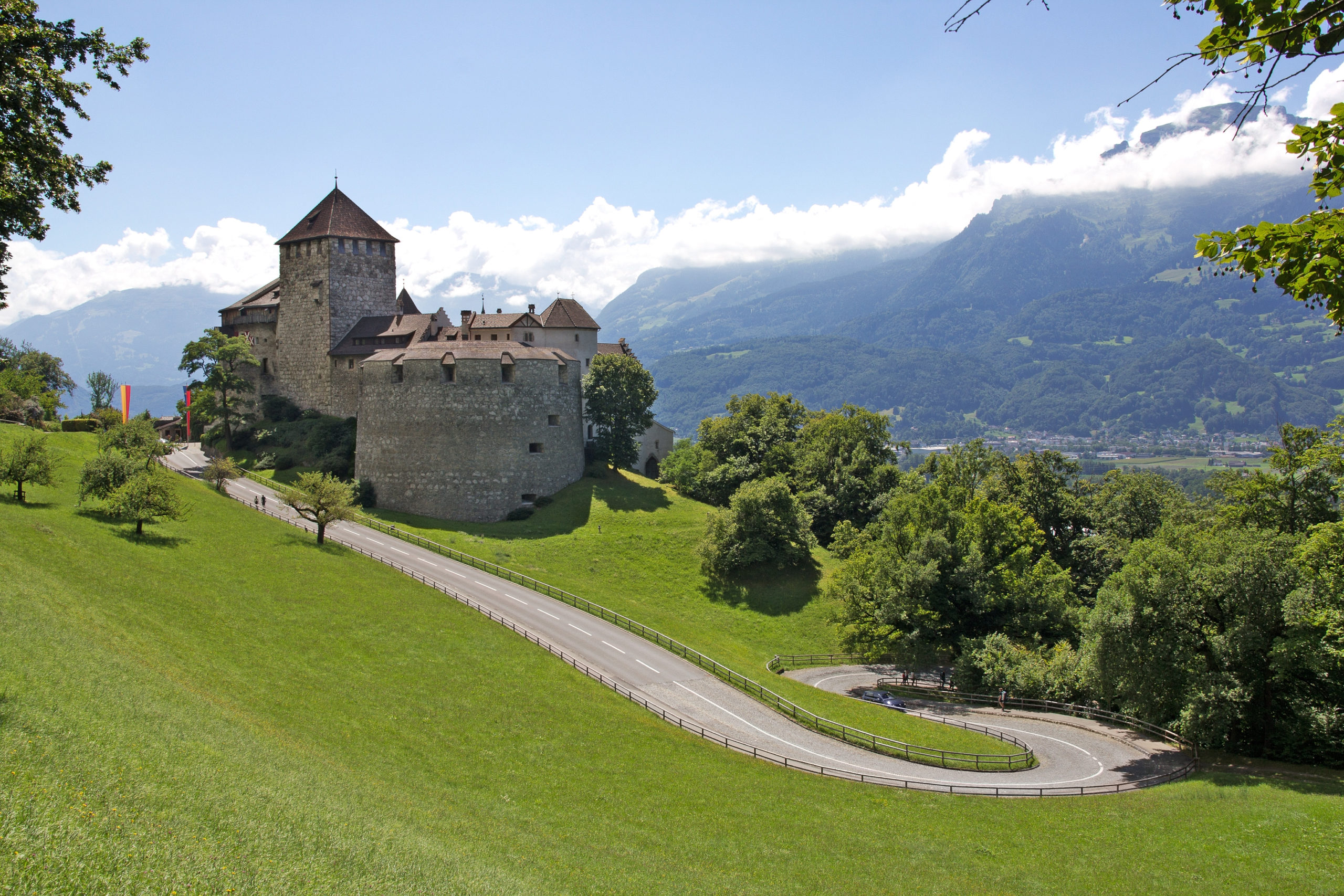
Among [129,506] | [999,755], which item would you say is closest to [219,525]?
[129,506]

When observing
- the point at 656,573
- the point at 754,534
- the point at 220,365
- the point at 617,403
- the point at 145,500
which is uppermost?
the point at 220,365

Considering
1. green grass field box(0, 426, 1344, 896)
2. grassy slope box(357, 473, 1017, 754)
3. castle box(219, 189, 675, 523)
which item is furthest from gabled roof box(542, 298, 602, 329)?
green grass field box(0, 426, 1344, 896)

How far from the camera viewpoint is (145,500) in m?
40.1

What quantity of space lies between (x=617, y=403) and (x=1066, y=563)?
37540 millimetres

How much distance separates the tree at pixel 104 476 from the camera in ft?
137

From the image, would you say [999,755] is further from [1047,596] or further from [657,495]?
[657,495]

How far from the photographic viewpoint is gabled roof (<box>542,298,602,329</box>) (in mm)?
76562

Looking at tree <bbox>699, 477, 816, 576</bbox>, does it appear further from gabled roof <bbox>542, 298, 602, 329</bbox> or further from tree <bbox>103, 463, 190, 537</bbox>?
tree <bbox>103, 463, 190, 537</bbox>

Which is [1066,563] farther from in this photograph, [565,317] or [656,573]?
[565,317]

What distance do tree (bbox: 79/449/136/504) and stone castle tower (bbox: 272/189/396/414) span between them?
3317 centimetres

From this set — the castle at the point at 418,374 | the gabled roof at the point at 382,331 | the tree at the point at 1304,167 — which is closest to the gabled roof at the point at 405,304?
the castle at the point at 418,374

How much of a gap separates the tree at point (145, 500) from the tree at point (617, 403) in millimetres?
35291

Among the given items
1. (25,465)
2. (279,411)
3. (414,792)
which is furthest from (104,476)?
(279,411)

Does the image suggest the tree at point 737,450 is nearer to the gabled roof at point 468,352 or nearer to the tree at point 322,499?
the gabled roof at point 468,352
